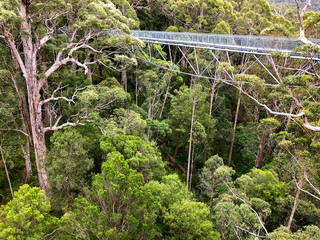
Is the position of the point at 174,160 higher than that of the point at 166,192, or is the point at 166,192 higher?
the point at 166,192

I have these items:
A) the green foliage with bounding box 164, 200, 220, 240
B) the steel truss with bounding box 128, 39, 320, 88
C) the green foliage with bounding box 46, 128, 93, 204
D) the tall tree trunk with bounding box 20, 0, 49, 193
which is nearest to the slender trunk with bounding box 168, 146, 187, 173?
the steel truss with bounding box 128, 39, 320, 88

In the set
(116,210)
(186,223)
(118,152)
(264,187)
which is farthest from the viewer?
(264,187)

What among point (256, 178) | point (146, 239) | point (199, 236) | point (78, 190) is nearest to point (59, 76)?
point (78, 190)

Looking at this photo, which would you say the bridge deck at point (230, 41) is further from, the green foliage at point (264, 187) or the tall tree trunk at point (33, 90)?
the tall tree trunk at point (33, 90)

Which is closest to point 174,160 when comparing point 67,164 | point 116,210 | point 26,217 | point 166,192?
point 166,192

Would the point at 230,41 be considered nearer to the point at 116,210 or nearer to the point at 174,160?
the point at 116,210

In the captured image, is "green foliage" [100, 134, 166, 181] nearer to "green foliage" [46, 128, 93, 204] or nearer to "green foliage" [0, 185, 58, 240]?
"green foliage" [46, 128, 93, 204]

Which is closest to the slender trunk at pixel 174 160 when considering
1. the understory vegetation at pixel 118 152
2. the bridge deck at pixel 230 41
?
the understory vegetation at pixel 118 152
